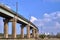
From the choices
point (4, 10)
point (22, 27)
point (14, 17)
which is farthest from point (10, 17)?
point (22, 27)

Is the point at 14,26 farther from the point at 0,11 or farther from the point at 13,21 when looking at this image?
the point at 0,11

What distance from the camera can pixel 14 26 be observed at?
3081 inches

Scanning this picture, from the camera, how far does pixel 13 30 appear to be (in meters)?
78.9

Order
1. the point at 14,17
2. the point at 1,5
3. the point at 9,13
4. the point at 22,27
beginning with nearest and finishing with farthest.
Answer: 1. the point at 1,5
2. the point at 9,13
3. the point at 14,17
4. the point at 22,27

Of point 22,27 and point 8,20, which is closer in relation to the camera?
point 8,20

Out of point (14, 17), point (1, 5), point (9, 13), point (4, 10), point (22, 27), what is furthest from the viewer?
point (22, 27)

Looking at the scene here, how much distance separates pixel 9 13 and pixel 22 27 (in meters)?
38.8

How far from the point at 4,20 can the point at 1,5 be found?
20.9 m

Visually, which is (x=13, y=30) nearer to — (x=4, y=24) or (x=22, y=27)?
(x=4, y=24)

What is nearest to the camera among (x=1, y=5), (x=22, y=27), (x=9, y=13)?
(x=1, y=5)

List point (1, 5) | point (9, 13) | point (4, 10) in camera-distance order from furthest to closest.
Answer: point (9, 13) < point (4, 10) < point (1, 5)

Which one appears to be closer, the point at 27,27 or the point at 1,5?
the point at 1,5

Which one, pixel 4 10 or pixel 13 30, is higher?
pixel 4 10

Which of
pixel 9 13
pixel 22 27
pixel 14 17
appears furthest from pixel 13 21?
pixel 22 27
